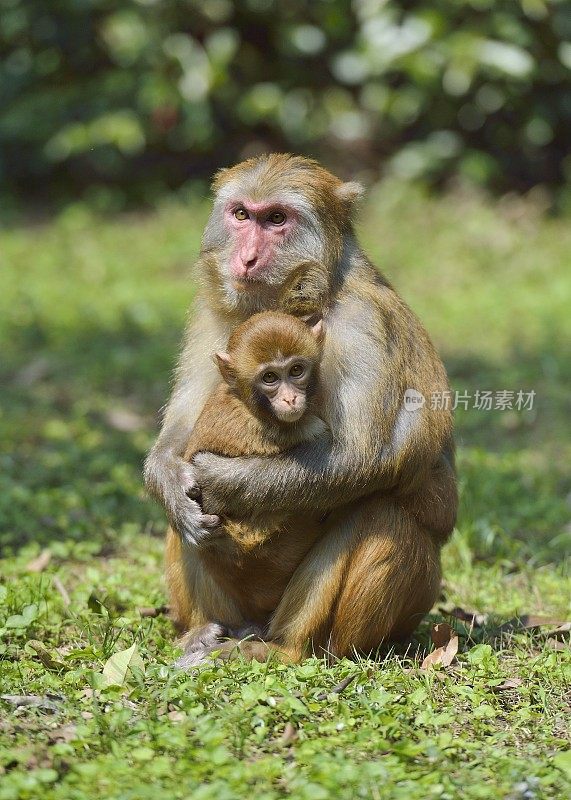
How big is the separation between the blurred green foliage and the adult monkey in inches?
320

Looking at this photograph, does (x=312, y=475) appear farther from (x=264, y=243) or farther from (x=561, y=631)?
(x=561, y=631)

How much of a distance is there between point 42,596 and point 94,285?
22.3 ft

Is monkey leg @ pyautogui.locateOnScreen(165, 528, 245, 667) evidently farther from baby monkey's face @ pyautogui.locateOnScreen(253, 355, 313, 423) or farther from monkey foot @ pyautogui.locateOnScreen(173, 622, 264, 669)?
baby monkey's face @ pyautogui.locateOnScreen(253, 355, 313, 423)

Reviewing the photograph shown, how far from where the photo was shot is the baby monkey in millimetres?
4559

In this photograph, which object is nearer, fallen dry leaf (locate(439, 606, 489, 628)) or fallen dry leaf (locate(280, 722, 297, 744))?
fallen dry leaf (locate(280, 722, 297, 744))

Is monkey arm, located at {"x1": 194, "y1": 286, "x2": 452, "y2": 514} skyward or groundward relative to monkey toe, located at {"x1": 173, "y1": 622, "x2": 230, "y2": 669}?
skyward

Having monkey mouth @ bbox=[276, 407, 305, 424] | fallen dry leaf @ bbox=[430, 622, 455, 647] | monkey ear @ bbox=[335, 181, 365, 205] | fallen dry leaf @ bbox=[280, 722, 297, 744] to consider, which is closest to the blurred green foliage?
monkey ear @ bbox=[335, 181, 365, 205]

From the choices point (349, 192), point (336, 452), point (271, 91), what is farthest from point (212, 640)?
point (271, 91)

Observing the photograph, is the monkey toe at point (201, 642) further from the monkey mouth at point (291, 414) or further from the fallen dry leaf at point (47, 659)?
the monkey mouth at point (291, 414)

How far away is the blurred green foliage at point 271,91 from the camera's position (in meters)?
12.6

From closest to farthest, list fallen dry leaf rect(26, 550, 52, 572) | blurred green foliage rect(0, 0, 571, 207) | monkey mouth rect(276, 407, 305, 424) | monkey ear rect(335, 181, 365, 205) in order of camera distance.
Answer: monkey mouth rect(276, 407, 305, 424)
monkey ear rect(335, 181, 365, 205)
fallen dry leaf rect(26, 550, 52, 572)
blurred green foliage rect(0, 0, 571, 207)

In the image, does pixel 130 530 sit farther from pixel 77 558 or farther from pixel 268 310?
pixel 268 310

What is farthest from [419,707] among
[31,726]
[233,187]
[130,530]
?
[130,530]

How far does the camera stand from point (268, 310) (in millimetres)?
4863
